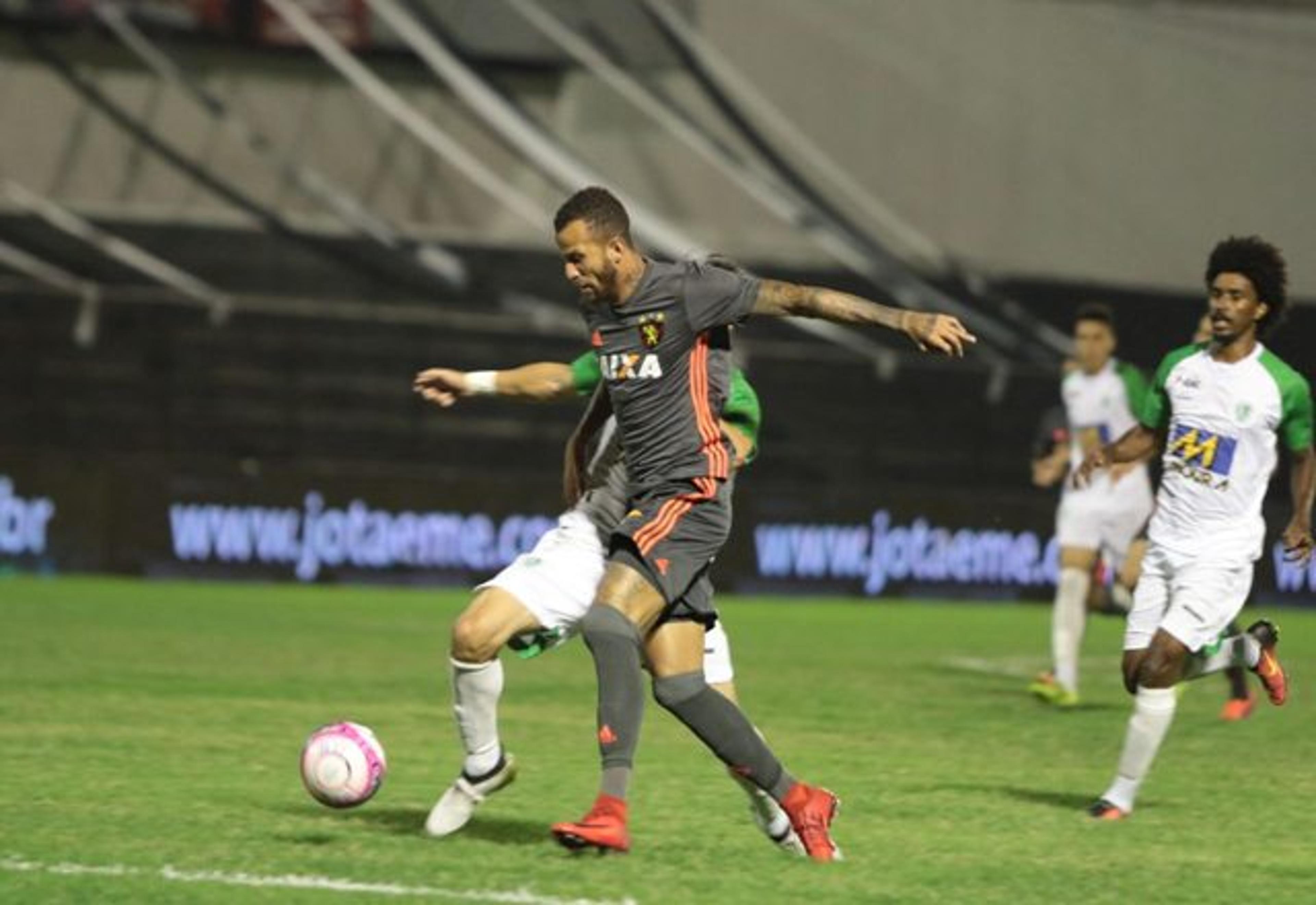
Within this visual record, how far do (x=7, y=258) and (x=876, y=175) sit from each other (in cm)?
1107

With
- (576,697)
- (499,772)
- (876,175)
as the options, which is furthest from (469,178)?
(499,772)

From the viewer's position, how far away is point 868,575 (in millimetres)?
25188

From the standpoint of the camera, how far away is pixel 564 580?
795cm

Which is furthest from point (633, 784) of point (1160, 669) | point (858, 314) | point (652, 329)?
point (858, 314)

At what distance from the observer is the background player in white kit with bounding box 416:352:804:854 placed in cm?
790

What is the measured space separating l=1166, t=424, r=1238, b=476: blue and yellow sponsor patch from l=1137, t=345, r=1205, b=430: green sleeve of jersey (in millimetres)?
96

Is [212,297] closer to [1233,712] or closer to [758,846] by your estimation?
[1233,712]

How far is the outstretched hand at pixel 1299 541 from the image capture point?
9430mm

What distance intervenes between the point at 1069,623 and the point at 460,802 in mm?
6692

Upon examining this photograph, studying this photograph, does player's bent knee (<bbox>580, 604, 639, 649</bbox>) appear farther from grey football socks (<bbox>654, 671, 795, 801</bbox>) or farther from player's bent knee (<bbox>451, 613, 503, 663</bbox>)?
player's bent knee (<bbox>451, 613, 503, 663</bbox>)

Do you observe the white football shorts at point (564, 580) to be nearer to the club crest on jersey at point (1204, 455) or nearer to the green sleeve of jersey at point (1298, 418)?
the club crest on jersey at point (1204, 455)

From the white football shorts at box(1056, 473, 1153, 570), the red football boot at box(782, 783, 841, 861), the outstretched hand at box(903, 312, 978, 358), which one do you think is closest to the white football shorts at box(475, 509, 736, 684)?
the red football boot at box(782, 783, 841, 861)

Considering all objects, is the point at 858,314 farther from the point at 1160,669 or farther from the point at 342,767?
the point at 1160,669

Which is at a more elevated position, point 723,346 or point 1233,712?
point 723,346
